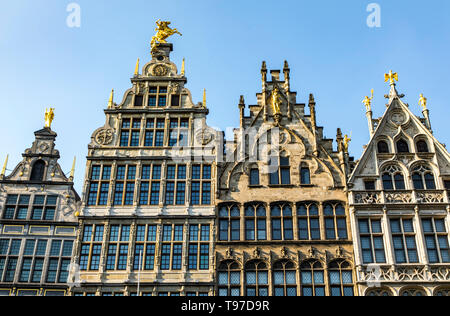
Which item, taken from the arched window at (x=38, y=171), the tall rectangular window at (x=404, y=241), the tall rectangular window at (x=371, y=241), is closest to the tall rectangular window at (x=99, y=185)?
the arched window at (x=38, y=171)

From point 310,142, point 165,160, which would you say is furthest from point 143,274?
point 310,142

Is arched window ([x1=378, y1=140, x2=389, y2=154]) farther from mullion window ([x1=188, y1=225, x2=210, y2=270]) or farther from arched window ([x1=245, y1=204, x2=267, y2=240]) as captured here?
mullion window ([x1=188, y1=225, x2=210, y2=270])

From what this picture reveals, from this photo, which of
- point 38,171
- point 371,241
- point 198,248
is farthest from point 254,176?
point 38,171

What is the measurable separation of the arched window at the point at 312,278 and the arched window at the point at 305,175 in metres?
4.54

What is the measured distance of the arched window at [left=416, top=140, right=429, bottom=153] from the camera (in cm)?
3094

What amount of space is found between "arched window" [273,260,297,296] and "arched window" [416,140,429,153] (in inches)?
389

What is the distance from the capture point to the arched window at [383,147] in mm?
31016

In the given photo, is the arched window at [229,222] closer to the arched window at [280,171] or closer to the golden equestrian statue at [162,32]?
the arched window at [280,171]

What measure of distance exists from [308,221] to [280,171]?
3.31 m

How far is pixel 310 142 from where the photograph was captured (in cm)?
3152

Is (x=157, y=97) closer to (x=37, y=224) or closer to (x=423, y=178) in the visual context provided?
(x=37, y=224)

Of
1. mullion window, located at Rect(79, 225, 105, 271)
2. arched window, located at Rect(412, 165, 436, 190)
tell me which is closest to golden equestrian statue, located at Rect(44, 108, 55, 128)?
mullion window, located at Rect(79, 225, 105, 271)

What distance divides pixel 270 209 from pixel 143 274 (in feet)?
24.1

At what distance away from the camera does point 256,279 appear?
27.8m
